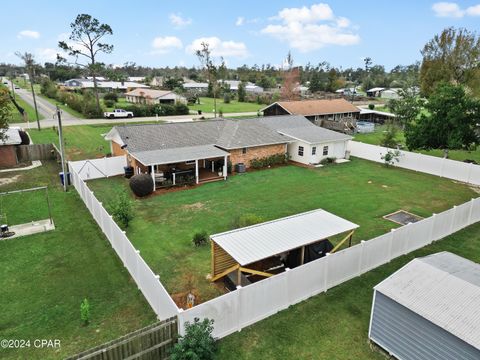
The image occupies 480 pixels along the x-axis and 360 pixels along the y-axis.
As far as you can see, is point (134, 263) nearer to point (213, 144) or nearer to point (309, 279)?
point (309, 279)

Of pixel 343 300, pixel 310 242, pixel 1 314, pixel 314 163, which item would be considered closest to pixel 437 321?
pixel 343 300

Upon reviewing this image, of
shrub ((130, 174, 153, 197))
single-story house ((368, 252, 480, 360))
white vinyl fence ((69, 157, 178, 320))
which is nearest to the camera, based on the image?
single-story house ((368, 252, 480, 360))

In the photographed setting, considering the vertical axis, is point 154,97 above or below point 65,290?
above

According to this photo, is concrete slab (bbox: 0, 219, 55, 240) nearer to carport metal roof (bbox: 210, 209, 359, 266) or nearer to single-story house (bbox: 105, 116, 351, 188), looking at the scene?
single-story house (bbox: 105, 116, 351, 188)

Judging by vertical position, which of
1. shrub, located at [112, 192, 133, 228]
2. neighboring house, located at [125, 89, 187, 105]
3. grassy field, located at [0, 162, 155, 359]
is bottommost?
grassy field, located at [0, 162, 155, 359]

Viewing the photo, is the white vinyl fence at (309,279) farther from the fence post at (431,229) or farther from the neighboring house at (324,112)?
the neighboring house at (324,112)

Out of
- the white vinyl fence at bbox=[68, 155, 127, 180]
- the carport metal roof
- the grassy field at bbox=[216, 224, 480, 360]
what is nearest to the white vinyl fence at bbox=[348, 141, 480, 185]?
the carport metal roof

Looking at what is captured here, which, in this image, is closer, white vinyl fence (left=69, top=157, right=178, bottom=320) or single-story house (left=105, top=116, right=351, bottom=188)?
white vinyl fence (left=69, top=157, right=178, bottom=320)

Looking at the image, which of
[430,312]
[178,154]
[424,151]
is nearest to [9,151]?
[178,154]
